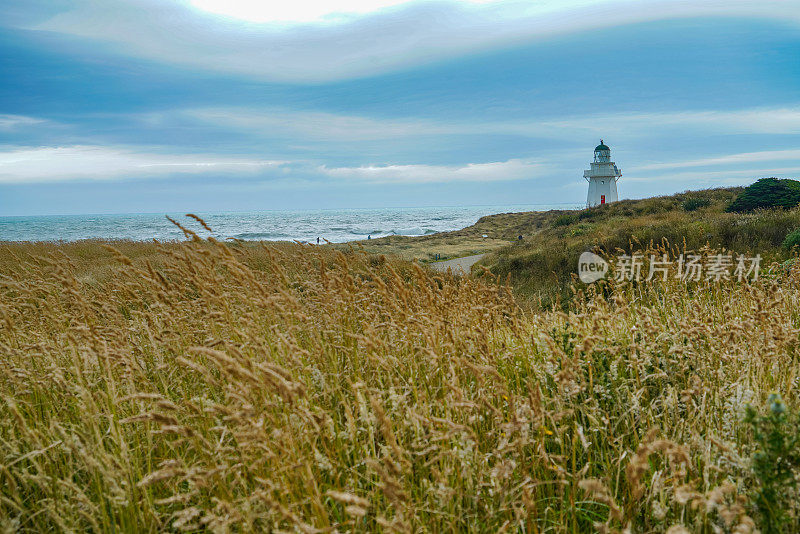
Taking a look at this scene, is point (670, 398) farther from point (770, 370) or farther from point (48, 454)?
point (48, 454)

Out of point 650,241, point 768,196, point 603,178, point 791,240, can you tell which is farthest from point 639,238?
point 603,178

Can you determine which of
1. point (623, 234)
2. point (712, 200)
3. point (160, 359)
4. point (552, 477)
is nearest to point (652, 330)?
point (552, 477)

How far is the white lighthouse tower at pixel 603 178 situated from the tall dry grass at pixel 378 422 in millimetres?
49680

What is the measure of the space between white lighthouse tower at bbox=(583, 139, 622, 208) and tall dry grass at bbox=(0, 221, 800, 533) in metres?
49.7

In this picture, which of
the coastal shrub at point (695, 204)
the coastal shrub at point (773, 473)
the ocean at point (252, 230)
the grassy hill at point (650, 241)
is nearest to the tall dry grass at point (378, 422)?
the coastal shrub at point (773, 473)

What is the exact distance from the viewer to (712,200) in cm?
2214

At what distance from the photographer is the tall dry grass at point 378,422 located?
6.06 feet

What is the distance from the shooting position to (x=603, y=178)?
162 ft

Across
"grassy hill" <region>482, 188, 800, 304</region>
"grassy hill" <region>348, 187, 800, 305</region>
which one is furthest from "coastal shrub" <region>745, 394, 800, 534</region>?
"grassy hill" <region>482, 188, 800, 304</region>

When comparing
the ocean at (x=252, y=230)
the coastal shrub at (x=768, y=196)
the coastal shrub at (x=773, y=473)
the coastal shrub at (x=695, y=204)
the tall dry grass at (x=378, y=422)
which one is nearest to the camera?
the coastal shrub at (x=773, y=473)

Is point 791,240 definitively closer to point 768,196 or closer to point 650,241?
point 650,241

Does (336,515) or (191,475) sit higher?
(191,475)

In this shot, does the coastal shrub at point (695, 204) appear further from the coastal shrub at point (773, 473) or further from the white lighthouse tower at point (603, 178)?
the white lighthouse tower at point (603, 178)

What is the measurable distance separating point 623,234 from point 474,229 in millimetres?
24938
